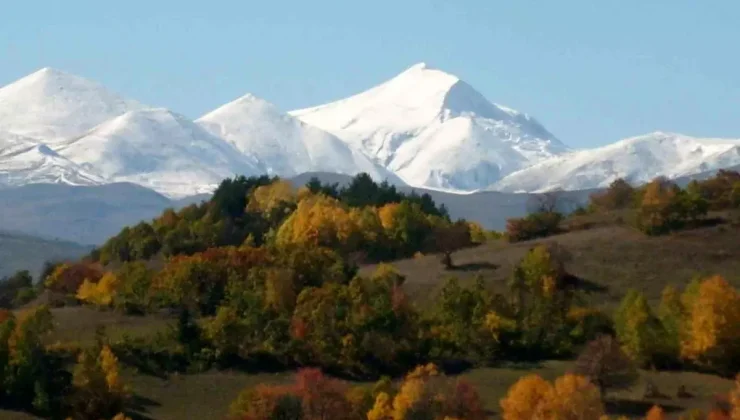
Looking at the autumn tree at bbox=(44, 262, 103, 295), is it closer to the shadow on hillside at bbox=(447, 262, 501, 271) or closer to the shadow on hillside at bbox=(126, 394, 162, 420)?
the shadow on hillside at bbox=(447, 262, 501, 271)

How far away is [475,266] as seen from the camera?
102812mm

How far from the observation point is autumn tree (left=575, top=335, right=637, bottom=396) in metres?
71.2

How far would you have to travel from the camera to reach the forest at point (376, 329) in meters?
65.5

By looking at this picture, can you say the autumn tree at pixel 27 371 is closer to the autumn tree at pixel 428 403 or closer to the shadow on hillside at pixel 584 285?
the autumn tree at pixel 428 403

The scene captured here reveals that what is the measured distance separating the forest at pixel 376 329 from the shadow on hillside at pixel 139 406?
0.49m

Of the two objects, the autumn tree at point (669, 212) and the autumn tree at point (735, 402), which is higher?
the autumn tree at point (669, 212)

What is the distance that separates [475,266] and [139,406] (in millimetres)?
37427

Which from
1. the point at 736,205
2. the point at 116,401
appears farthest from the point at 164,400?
the point at 736,205

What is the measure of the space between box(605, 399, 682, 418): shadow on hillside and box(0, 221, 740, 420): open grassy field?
0.24 feet

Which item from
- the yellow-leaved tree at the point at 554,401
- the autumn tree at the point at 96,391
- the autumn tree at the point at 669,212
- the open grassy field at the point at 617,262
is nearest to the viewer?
the yellow-leaved tree at the point at 554,401

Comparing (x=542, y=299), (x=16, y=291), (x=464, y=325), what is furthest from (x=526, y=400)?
(x=16, y=291)

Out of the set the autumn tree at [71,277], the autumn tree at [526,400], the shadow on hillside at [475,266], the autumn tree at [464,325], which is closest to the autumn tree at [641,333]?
the autumn tree at [464,325]

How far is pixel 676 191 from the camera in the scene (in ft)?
362

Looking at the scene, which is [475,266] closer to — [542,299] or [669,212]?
[669,212]
